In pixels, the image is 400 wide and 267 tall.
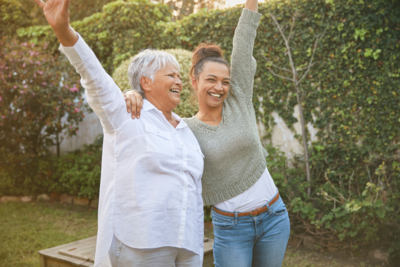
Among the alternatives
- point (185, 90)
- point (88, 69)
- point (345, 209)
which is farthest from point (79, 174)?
point (88, 69)

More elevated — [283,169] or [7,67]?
[7,67]

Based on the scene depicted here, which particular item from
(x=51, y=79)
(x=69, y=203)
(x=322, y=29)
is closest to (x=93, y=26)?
(x=51, y=79)

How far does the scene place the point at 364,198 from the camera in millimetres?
3768

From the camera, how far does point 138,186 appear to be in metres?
1.48

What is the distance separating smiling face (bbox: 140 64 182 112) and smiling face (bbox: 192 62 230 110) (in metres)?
0.26

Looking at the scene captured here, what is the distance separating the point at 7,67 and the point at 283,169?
15.8ft

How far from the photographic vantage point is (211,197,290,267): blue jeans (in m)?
1.86

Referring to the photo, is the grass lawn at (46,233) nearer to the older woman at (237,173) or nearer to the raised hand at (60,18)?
the older woman at (237,173)

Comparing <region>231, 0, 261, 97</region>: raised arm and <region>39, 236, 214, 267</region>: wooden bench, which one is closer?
<region>231, 0, 261, 97</region>: raised arm

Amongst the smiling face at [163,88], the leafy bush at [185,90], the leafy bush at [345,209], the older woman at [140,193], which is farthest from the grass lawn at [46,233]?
the smiling face at [163,88]

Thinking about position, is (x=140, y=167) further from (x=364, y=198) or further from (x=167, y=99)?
(x=364, y=198)

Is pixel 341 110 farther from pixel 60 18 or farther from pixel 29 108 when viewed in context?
pixel 29 108

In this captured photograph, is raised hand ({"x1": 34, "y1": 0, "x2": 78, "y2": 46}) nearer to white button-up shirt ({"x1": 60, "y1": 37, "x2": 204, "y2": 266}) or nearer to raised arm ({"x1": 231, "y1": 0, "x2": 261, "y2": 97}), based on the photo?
white button-up shirt ({"x1": 60, "y1": 37, "x2": 204, "y2": 266})

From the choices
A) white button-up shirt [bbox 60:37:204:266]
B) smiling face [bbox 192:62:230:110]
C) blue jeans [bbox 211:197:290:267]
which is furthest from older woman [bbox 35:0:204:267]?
smiling face [bbox 192:62:230:110]
